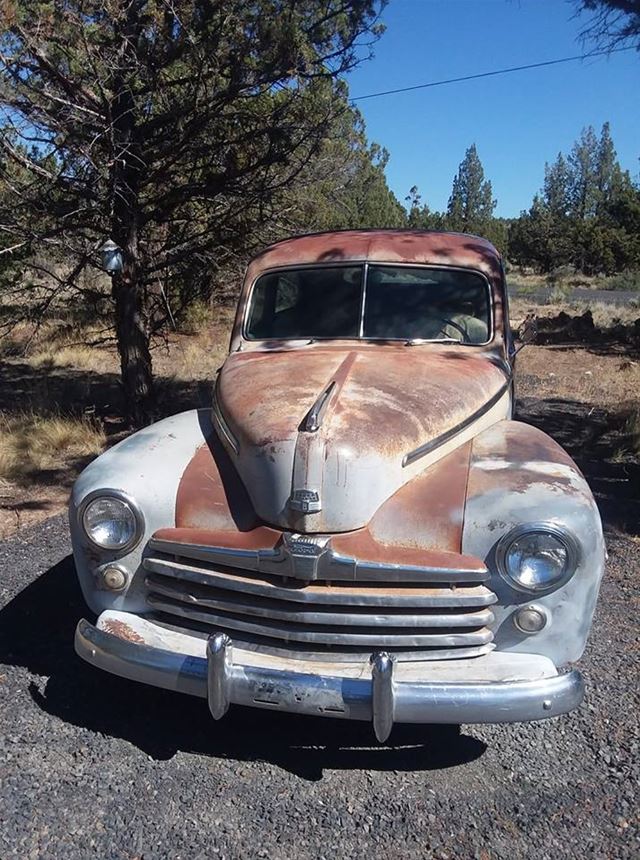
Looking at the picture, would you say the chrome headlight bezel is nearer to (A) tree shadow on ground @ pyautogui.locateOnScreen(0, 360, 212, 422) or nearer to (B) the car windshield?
(B) the car windshield

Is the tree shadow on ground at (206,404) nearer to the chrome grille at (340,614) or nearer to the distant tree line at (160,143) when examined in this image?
the distant tree line at (160,143)

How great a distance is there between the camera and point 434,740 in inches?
130

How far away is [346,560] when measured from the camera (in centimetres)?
281

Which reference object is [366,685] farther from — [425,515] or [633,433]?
[633,433]

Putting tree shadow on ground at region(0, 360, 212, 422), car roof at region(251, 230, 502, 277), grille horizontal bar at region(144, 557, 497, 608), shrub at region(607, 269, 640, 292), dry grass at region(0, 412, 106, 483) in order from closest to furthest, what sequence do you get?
grille horizontal bar at region(144, 557, 497, 608)
car roof at region(251, 230, 502, 277)
dry grass at region(0, 412, 106, 483)
tree shadow on ground at region(0, 360, 212, 422)
shrub at region(607, 269, 640, 292)

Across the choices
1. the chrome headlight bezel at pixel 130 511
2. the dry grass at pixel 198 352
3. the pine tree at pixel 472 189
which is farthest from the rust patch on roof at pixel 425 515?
the pine tree at pixel 472 189

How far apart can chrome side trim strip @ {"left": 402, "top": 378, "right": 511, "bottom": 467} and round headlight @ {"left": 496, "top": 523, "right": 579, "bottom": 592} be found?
56cm

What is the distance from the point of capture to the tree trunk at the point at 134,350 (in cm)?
840

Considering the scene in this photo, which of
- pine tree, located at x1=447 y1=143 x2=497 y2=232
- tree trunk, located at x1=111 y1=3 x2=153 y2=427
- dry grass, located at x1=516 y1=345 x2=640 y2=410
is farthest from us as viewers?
pine tree, located at x1=447 y1=143 x2=497 y2=232

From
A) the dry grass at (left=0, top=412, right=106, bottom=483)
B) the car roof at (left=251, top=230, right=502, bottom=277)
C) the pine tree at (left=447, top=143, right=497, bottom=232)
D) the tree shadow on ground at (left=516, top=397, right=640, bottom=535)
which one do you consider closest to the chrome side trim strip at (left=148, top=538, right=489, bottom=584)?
the car roof at (left=251, top=230, right=502, bottom=277)

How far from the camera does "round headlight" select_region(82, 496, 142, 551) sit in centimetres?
311

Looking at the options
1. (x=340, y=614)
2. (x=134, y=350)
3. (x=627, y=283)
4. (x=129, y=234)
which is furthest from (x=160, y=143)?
(x=627, y=283)

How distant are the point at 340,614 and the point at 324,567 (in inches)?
6.9

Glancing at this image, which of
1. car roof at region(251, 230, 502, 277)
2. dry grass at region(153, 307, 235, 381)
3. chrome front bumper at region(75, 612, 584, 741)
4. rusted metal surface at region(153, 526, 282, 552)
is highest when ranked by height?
car roof at region(251, 230, 502, 277)
